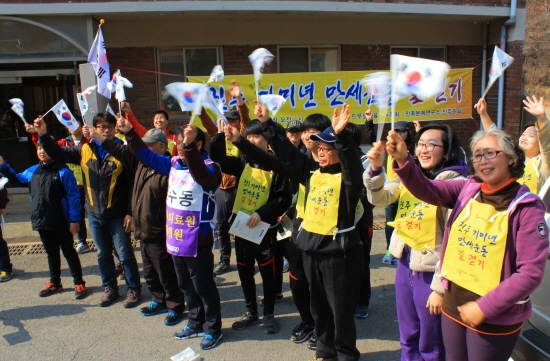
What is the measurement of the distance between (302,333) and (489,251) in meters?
2.02

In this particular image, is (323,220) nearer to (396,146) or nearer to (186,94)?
(396,146)

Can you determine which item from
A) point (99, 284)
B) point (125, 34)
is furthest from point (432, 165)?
point (125, 34)

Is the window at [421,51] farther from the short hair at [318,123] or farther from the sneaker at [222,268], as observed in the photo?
the short hair at [318,123]

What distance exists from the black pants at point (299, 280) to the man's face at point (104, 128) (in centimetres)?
214

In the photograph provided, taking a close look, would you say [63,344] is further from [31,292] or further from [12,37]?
[12,37]

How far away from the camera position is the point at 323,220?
3.01 meters

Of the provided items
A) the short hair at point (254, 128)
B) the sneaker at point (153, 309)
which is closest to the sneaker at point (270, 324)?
the sneaker at point (153, 309)

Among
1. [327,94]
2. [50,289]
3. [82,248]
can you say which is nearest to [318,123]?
[50,289]

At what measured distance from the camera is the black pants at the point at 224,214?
4965 mm

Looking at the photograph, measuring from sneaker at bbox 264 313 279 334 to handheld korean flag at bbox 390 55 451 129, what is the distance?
2.32m

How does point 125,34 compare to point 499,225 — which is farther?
point 125,34

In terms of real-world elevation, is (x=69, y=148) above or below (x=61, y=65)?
below

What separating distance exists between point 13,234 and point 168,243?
14.5 ft

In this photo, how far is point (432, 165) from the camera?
278cm
